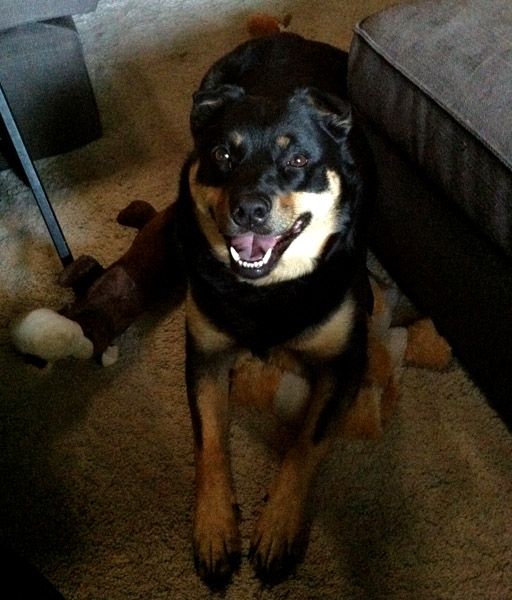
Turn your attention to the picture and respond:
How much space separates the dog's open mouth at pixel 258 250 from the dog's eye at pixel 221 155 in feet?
0.39

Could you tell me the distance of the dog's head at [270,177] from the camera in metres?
1.07

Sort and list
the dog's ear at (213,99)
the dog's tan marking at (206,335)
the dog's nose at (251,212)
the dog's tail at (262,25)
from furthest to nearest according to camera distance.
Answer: the dog's tail at (262,25) → the dog's tan marking at (206,335) → the dog's ear at (213,99) → the dog's nose at (251,212)

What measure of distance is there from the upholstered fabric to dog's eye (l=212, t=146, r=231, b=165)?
0.32m

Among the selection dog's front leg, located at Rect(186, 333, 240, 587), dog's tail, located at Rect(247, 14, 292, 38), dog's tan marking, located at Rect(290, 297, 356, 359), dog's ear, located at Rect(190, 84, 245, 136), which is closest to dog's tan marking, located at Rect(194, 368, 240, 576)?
dog's front leg, located at Rect(186, 333, 240, 587)

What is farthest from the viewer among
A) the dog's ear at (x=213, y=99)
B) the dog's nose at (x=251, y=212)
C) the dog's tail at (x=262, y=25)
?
the dog's tail at (x=262, y=25)

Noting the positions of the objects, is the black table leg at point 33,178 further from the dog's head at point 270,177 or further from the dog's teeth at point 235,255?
the dog's teeth at point 235,255

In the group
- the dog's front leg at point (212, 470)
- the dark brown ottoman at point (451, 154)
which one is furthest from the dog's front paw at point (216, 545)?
the dark brown ottoman at point (451, 154)

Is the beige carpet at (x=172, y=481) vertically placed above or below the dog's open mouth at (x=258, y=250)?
below

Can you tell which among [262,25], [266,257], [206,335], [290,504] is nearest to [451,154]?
[266,257]

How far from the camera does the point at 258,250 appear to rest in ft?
3.73

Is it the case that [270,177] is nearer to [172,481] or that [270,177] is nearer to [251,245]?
[251,245]

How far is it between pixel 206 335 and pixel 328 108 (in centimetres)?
43

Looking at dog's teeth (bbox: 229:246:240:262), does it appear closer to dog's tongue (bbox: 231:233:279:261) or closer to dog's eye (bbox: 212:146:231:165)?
dog's tongue (bbox: 231:233:279:261)

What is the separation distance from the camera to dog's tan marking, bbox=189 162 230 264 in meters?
1.11
